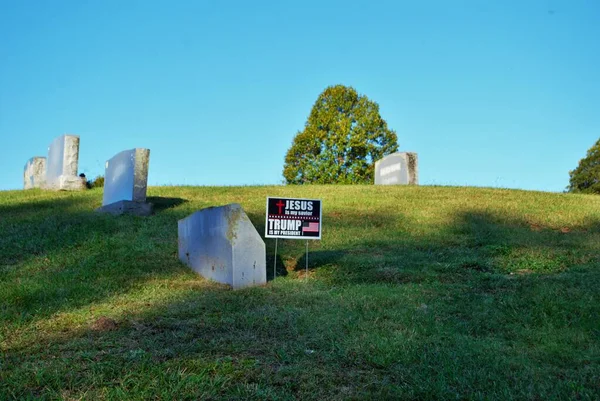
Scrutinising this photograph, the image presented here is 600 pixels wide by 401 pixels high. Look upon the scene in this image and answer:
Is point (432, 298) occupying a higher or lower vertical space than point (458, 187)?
lower

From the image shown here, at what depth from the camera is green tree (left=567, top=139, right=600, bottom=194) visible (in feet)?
123

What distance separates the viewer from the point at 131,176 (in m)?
16.0

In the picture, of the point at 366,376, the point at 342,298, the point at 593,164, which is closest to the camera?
the point at 366,376

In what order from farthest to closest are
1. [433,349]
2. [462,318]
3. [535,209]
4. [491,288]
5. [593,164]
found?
1. [593,164]
2. [535,209]
3. [491,288]
4. [462,318]
5. [433,349]

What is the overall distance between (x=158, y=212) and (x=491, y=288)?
9733 millimetres

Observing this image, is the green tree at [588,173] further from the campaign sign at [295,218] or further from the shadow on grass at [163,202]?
the campaign sign at [295,218]

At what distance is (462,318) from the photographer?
7438mm

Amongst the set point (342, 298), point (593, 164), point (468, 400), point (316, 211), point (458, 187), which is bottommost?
point (468, 400)

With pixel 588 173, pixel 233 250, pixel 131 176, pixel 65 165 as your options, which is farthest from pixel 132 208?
pixel 588 173

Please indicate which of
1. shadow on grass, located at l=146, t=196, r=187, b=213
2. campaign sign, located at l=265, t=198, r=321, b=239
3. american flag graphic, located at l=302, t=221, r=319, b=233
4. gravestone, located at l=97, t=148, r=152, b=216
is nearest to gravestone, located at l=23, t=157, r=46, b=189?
shadow on grass, located at l=146, t=196, r=187, b=213

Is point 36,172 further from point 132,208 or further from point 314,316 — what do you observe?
point 314,316

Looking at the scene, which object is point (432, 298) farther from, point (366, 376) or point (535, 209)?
point (535, 209)

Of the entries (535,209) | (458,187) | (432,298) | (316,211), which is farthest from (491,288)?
(458,187)

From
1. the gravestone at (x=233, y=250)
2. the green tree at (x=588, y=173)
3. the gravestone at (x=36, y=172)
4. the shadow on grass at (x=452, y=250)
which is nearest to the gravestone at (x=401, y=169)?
the shadow on grass at (x=452, y=250)
